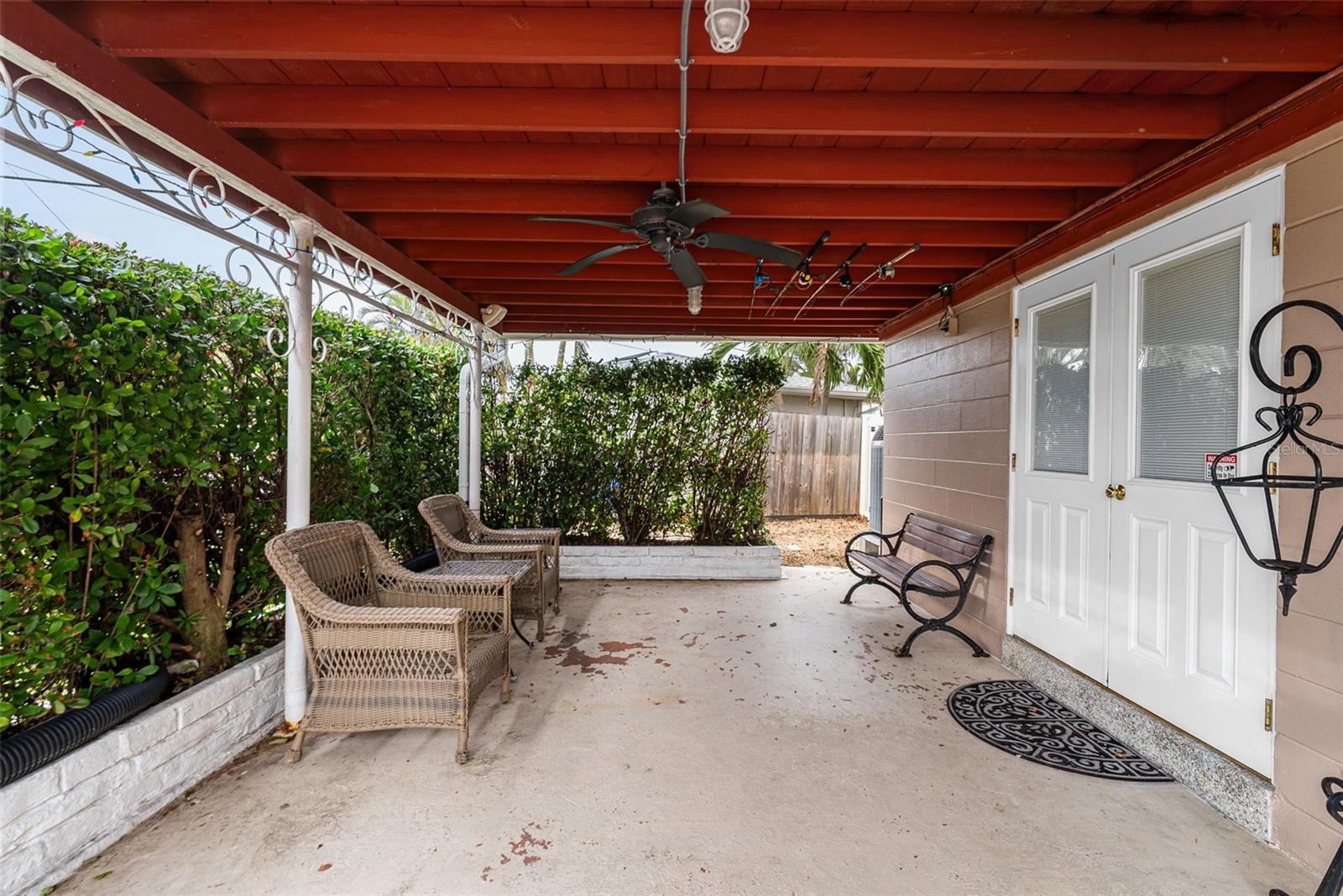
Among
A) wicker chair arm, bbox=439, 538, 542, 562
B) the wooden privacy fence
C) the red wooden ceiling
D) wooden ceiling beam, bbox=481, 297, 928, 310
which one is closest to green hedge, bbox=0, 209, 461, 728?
the red wooden ceiling

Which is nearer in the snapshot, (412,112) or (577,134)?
(412,112)

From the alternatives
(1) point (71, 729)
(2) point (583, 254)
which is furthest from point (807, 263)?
(1) point (71, 729)

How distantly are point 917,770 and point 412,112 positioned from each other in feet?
11.1

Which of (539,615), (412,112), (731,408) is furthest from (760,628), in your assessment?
(412,112)

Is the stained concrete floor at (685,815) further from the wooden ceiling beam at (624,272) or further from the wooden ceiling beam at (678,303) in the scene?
the wooden ceiling beam at (678,303)

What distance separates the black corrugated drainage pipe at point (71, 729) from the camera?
1.58 m

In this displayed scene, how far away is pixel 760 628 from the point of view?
4.07m

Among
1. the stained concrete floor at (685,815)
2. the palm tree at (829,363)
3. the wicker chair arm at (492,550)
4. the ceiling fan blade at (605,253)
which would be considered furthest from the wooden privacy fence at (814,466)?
the ceiling fan blade at (605,253)

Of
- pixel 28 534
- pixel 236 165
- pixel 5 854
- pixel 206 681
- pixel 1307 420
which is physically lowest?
pixel 5 854

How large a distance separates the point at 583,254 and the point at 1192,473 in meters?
3.41

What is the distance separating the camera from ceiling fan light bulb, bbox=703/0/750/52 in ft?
4.56

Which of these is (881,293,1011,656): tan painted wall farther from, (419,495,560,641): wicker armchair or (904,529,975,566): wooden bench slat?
(419,495,560,641): wicker armchair

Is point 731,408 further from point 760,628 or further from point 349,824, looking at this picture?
point 349,824

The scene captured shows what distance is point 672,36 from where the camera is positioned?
176 cm
